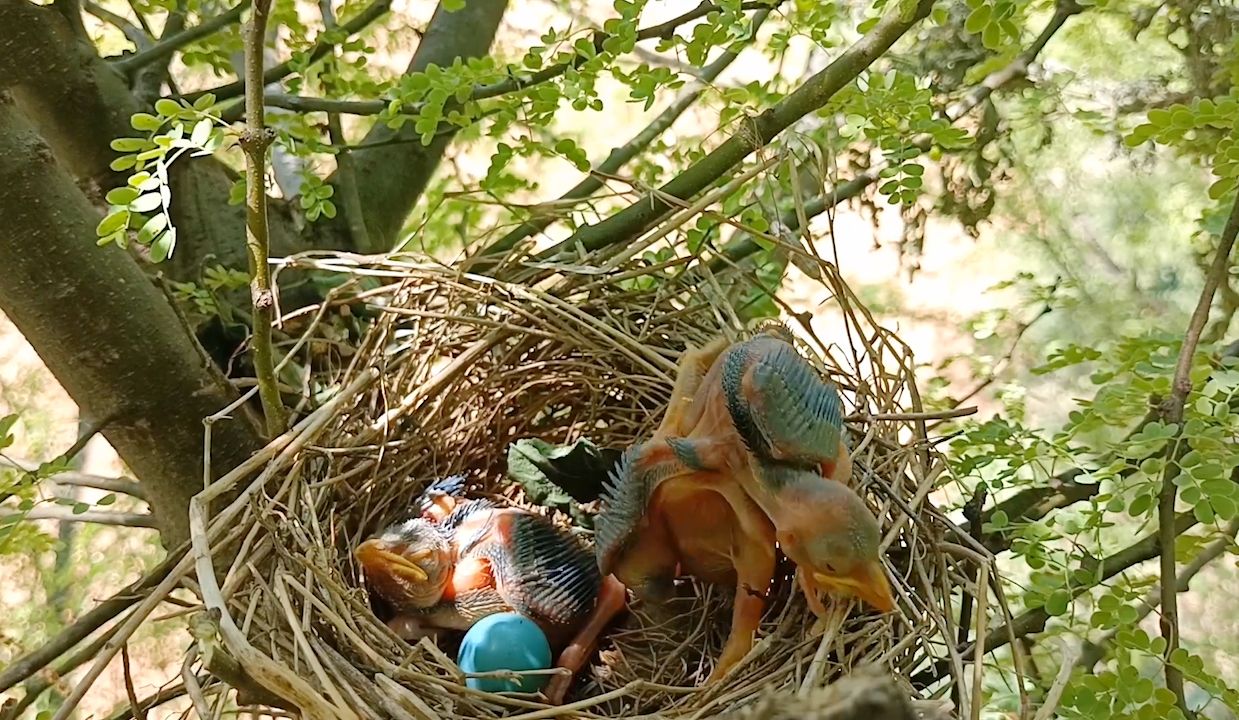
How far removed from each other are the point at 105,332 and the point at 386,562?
0.28 m

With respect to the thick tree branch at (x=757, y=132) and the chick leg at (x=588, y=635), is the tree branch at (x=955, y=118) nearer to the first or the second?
the thick tree branch at (x=757, y=132)

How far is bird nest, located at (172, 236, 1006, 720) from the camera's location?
698mm

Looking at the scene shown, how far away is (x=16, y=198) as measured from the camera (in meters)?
0.77

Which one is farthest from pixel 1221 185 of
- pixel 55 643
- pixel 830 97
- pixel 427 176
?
pixel 55 643

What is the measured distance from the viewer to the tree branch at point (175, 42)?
0.95 meters

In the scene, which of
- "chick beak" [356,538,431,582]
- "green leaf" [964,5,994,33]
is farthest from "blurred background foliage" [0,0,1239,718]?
"chick beak" [356,538,431,582]

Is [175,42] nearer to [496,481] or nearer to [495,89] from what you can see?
[495,89]

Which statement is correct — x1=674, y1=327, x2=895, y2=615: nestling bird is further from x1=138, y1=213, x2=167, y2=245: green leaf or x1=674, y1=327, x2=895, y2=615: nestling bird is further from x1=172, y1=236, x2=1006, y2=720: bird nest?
x1=138, y1=213, x2=167, y2=245: green leaf

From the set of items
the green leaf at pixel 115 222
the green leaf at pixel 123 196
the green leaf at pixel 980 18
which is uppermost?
the green leaf at pixel 980 18

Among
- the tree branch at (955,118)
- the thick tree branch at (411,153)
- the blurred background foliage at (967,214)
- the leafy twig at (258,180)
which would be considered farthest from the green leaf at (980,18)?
the thick tree branch at (411,153)

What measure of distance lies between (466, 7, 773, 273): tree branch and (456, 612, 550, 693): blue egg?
35 centimetres

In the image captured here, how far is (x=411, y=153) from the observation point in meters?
1.25

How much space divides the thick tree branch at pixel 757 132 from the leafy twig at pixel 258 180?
1.19 feet

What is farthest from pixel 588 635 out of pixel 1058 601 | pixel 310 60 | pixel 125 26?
pixel 125 26
